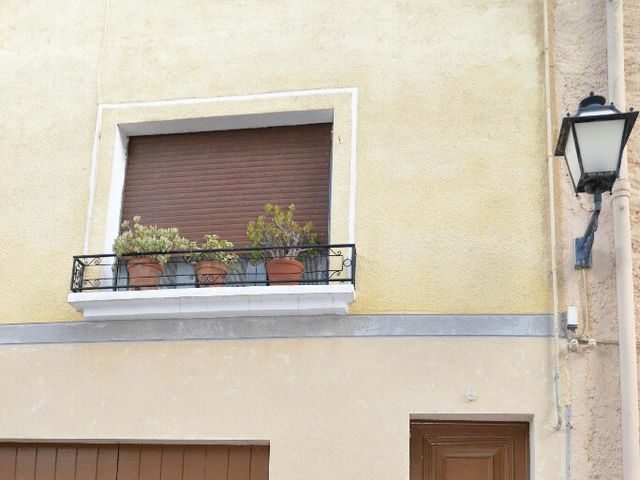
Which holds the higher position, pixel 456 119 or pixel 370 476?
pixel 456 119

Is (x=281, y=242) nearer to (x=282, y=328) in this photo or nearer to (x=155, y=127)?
(x=282, y=328)

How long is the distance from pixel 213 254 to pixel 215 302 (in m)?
0.46

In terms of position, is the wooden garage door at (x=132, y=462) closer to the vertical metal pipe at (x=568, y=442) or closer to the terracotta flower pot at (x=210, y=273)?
the terracotta flower pot at (x=210, y=273)

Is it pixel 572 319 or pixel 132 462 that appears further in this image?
pixel 132 462

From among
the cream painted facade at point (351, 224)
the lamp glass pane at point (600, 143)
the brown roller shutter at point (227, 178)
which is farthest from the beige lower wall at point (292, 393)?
the lamp glass pane at point (600, 143)

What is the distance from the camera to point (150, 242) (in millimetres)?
7742

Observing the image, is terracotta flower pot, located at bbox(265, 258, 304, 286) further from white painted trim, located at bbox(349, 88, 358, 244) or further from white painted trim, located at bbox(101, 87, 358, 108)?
white painted trim, located at bbox(101, 87, 358, 108)

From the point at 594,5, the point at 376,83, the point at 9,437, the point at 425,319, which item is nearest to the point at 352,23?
the point at 376,83

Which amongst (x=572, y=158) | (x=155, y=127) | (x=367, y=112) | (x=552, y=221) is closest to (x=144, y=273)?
(x=155, y=127)

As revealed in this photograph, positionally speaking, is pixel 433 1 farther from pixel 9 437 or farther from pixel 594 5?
pixel 9 437

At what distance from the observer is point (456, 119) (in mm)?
7656

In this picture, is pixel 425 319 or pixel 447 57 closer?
pixel 425 319

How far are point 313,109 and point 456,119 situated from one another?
1227 mm

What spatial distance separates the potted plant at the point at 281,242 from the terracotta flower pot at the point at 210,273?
313 millimetres
